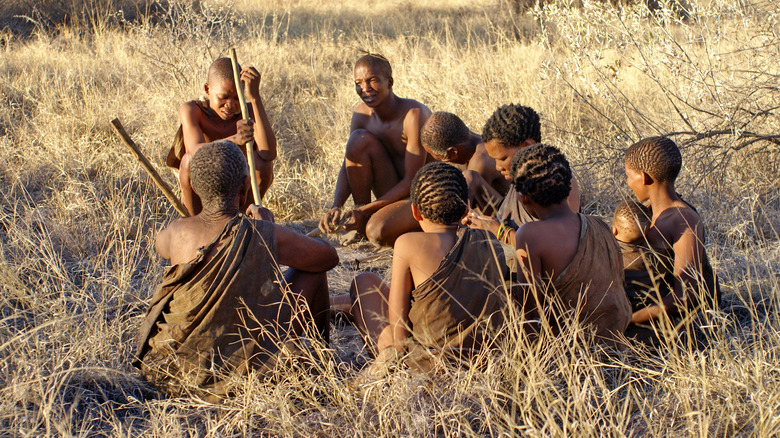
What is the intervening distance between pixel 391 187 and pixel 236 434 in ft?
8.48

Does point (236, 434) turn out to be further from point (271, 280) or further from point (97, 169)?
point (97, 169)

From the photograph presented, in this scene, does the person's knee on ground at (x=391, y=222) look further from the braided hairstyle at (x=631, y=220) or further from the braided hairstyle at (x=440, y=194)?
the braided hairstyle at (x=440, y=194)

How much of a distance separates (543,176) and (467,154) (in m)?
1.37

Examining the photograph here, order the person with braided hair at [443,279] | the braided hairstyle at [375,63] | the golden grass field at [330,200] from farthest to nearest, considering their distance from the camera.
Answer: the braided hairstyle at [375,63], the person with braided hair at [443,279], the golden grass field at [330,200]

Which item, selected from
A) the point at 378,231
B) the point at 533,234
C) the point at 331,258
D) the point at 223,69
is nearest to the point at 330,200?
the point at 378,231

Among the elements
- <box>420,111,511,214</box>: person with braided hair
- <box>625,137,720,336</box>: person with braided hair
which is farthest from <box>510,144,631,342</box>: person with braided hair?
<box>420,111,511,214</box>: person with braided hair

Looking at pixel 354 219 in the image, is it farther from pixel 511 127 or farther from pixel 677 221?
pixel 677 221

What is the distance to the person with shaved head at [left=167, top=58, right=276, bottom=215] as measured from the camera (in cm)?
395

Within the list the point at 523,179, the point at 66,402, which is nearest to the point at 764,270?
the point at 523,179

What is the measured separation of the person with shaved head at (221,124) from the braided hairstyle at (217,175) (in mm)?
1323

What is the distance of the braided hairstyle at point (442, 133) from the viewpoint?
362 centimetres

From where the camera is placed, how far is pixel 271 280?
2.43 m

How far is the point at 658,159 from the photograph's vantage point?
280 cm

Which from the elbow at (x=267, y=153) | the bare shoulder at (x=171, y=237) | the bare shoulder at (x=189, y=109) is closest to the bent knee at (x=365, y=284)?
the bare shoulder at (x=171, y=237)
